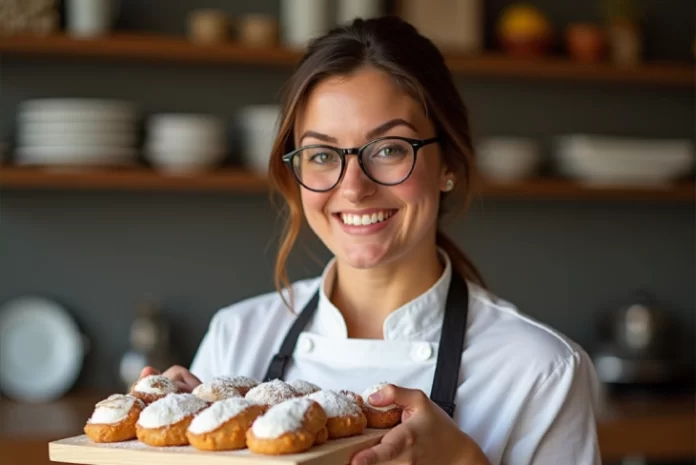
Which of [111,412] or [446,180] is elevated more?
[446,180]

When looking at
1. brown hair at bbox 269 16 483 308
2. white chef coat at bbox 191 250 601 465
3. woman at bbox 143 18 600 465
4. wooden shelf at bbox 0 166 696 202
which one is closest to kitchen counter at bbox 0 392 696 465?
wooden shelf at bbox 0 166 696 202

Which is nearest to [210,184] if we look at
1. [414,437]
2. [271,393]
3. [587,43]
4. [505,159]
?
[505,159]

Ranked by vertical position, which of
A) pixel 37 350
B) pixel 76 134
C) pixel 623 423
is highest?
pixel 76 134

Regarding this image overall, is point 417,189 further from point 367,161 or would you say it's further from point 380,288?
point 380,288

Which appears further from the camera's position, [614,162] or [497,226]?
[497,226]

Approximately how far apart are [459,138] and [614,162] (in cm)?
170

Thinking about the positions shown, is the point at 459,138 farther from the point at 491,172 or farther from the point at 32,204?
the point at 32,204

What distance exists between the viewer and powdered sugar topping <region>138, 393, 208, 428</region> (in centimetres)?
113

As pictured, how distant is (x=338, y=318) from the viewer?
1.63 m

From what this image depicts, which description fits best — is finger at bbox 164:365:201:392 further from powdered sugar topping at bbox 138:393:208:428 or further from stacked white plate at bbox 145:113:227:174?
stacked white plate at bbox 145:113:227:174

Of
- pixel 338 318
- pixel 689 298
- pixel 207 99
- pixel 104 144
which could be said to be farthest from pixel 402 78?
pixel 689 298

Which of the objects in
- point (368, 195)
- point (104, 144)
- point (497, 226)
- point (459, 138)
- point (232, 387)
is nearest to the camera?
point (232, 387)

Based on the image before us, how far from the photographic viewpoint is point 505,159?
3.10 m

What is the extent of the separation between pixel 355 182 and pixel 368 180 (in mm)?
24
